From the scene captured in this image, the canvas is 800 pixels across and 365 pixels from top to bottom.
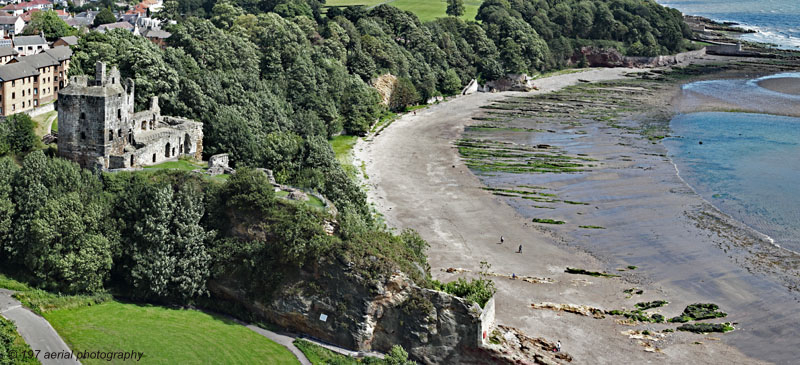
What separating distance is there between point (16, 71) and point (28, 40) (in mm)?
28336

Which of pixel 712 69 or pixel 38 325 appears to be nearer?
pixel 38 325

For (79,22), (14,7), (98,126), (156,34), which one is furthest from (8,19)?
(98,126)

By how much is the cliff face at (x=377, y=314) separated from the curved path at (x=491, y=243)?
21.6ft

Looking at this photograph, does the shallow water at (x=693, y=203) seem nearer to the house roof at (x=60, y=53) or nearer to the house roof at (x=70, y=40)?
the house roof at (x=60, y=53)

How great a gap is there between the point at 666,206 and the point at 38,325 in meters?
55.0

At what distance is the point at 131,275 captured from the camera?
4553 centimetres

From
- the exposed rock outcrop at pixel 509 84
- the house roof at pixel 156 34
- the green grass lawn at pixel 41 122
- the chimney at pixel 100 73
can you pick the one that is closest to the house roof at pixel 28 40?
the house roof at pixel 156 34

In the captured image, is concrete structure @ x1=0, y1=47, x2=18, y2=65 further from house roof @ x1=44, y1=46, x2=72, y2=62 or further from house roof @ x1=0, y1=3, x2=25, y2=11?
house roof @ x1=0, y1=3, x2=25, y2=11

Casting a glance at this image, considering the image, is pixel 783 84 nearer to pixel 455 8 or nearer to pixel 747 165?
pixel 747 165

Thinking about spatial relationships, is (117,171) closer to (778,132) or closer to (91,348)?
(91,348)

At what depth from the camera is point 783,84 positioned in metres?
135

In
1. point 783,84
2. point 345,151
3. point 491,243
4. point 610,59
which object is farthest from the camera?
point 610,59

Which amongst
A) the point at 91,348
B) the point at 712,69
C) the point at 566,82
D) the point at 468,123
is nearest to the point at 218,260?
the point at 91,348

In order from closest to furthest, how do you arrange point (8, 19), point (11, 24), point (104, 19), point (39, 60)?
point (39, 60), point (11, 24), point (8, 19), point (104, 19)
